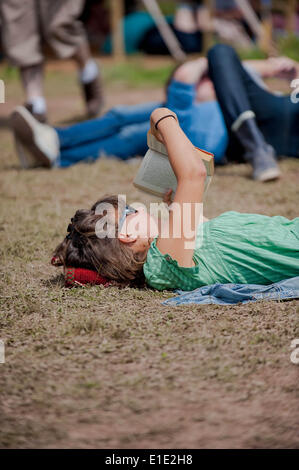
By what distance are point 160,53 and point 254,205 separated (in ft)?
20.7

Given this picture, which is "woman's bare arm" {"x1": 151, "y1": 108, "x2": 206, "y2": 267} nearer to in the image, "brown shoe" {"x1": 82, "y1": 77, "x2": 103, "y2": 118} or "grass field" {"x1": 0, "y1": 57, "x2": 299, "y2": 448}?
"grass field" {"x1": 0, "y1": 57, "x2": 299, "y2": 448}

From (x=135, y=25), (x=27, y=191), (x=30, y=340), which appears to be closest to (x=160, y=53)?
(x=135, y=25)

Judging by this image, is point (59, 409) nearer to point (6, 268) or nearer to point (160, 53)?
point (6, 268)

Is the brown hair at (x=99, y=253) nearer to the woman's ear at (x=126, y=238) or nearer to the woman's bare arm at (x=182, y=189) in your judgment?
the woman's ear at (x=126, y=238)

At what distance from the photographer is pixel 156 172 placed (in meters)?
1.68

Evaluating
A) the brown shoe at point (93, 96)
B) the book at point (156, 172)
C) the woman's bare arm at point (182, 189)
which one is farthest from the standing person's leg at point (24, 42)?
the woman's bare arm at point (182, 189)

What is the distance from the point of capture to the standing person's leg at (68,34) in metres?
3.78

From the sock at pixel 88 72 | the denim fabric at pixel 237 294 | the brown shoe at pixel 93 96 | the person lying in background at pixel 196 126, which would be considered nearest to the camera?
the denim fabric at pixel 237 294

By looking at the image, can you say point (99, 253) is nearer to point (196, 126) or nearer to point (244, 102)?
point (196, 126)

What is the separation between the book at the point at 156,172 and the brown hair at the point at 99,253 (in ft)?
0.44

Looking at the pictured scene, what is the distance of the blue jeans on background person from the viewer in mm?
3012

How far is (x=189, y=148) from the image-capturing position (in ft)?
5.10

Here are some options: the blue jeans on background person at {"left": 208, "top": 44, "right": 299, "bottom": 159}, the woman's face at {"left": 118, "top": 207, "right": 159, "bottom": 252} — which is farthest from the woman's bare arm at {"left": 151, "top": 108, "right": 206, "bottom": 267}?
the blue jeans on background person at {"left": 208, "top": 44, "right": 299, "bottom": 159}
